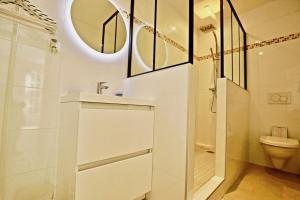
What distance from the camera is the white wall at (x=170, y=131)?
0.97 meters

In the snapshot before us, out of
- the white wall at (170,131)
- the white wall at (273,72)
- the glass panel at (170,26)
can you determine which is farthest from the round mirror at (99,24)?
the white wall at (273,72)

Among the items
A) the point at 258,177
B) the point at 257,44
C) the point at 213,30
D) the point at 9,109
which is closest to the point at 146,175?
the point at 9,109

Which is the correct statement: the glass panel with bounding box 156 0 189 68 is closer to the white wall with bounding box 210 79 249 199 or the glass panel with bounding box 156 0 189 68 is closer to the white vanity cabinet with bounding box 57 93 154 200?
the white wall with bounding box 210 79 249 199

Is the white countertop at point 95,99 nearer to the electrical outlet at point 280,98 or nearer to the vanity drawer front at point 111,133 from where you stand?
the vanity drawer front at point 111,133

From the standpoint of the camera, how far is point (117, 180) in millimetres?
897

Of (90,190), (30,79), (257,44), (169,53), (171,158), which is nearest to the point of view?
(90,190)

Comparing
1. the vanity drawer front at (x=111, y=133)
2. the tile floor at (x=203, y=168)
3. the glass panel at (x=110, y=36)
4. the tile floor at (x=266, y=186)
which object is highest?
the glass panel at (x=110, y=36)

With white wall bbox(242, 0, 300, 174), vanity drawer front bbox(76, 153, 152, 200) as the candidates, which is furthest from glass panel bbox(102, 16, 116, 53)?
white wall bbox(242, 0, 300, 174)

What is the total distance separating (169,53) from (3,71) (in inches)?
50.2

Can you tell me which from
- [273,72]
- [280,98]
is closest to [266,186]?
[280,98]

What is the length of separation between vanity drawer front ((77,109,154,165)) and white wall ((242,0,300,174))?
189cm

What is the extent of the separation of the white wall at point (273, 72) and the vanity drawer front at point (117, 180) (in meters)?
1.90

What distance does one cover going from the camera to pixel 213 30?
2.65m

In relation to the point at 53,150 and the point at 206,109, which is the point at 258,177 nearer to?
the point at 206,109
